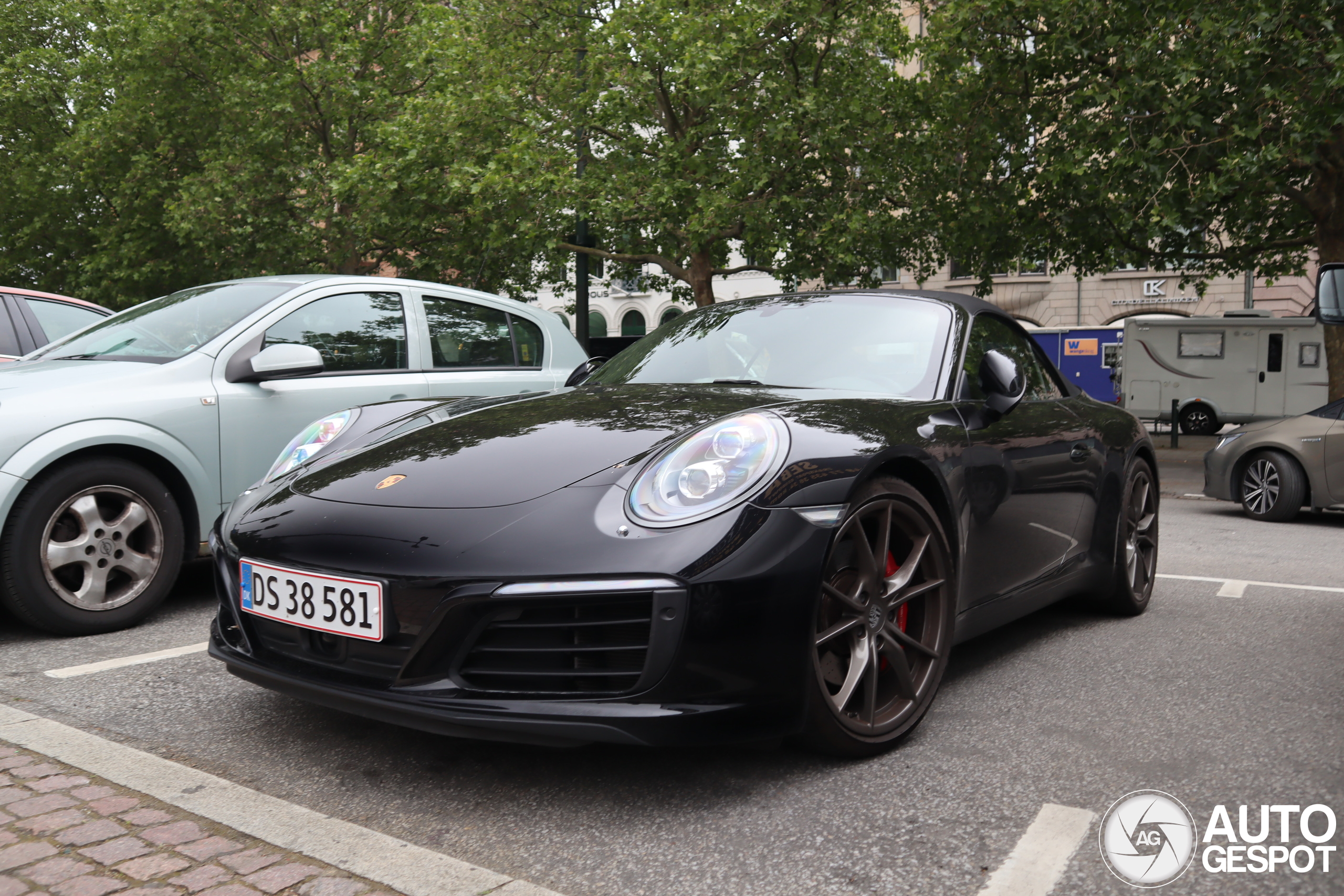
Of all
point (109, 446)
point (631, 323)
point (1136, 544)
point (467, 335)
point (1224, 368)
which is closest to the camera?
point (109, 446)

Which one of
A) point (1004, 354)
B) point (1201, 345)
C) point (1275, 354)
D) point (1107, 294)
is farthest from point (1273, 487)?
point (1107, 294)

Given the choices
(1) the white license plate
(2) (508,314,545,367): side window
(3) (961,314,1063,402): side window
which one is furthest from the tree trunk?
(1) the white license plate

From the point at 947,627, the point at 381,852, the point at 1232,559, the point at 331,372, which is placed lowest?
the point at 1232,559

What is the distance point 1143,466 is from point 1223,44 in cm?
1074

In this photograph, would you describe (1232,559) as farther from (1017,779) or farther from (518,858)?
(518,858)

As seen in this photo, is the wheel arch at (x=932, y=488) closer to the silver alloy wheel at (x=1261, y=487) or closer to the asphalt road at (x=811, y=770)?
the asphalt road at (x=811, y=770)

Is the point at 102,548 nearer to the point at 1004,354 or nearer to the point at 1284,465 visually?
the point at 1004,354

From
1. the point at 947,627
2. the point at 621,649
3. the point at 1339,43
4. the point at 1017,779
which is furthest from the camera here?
the point at 1339,43

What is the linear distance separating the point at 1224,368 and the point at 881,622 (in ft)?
80.3

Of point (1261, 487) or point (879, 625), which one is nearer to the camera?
point (879, 625)

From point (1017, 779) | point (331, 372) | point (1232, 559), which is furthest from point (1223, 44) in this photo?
point (1017, 779)

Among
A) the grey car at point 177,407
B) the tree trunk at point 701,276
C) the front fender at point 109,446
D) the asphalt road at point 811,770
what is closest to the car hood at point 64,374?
the grey car at point 177,407

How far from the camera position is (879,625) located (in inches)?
119

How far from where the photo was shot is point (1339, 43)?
40.0 feet
